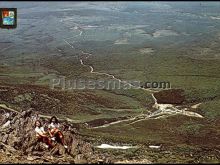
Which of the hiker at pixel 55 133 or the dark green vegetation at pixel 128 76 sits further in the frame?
the dark green vegetation at pixel 128 76

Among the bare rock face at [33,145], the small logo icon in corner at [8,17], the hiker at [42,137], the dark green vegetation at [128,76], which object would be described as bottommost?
the dark green vegetation at [128,76]

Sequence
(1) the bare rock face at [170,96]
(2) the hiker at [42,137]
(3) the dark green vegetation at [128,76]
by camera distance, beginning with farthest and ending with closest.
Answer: (1) the bare rock face at [170,96] < (3) the dark green vegetation at [128,76] < (2) the hiker at [42,137]

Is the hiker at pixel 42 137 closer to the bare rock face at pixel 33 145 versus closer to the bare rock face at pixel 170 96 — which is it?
the bare rock face at pixel 33 145

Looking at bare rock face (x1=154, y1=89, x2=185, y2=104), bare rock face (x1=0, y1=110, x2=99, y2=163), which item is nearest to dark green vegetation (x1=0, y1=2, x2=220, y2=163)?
bare rock face (x1=154, y1=89, x2=185, y2=104)

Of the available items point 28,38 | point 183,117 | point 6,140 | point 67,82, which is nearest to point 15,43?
point 28,38

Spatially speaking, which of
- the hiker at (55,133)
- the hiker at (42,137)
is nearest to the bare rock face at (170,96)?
the hiker at (55,133)

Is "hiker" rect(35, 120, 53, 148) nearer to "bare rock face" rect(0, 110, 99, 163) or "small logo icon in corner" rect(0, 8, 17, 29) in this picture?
"bare rock face" rect(0, 110, 99, 163)

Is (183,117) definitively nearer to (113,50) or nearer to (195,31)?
(113,50)

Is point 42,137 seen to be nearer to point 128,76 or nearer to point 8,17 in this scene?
point 8,17
